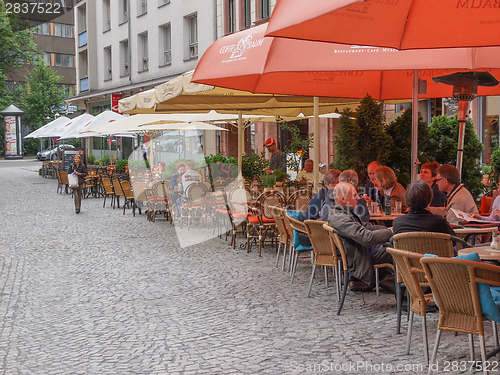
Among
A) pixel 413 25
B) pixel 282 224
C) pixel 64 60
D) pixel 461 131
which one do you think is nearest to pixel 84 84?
pixel 64 60

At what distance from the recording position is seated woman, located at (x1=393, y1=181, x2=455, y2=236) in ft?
18.9

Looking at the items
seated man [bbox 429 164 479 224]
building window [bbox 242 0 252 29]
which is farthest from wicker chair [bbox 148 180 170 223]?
building window [bbox 242 0 252 29]

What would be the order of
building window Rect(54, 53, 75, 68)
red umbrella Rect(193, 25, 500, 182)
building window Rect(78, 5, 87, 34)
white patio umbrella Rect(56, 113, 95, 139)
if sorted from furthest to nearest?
building window Rect(54, 53, 75, 68) → building window Rect(78, 5, 87, 34) → white patio umbrella Rect(56, 113, 95, 139) → red umbrella Rect(193, 25, 500, 182)

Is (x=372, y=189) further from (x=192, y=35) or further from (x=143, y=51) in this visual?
(x=143, y=51)

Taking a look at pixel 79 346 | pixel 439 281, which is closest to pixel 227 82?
pixel 79 346

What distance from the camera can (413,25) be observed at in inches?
229

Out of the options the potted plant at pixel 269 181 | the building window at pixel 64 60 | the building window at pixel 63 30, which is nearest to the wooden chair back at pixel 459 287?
the potted plant at pixel 269 181

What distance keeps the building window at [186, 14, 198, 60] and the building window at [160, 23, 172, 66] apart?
2.16m

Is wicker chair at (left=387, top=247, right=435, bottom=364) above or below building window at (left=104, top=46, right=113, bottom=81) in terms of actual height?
below

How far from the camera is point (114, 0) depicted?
40.8 meters

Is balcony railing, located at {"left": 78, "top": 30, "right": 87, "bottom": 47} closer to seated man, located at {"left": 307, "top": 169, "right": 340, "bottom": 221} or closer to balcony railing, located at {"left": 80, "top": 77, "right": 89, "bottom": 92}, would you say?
balcony railing, located at {"left": 80, "top": 77, "right": 89, "bottom": 92}

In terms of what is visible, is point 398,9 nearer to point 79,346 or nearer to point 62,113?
point 79,346

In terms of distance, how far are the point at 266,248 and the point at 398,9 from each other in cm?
629

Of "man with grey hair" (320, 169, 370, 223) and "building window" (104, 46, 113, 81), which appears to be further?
"building window" (104, 46, 113, 81)
